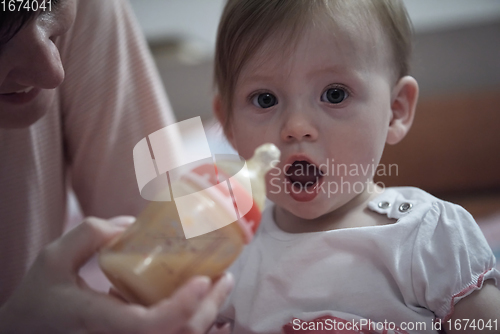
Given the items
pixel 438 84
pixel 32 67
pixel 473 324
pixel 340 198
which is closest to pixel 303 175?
pixel 340 198

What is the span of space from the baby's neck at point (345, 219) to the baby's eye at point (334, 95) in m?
0.17

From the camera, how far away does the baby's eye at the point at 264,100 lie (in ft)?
2.20

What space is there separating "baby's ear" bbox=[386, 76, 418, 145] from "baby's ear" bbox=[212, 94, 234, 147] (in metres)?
0.27

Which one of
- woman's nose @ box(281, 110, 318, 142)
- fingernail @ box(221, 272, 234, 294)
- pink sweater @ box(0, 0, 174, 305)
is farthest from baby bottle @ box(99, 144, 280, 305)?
pink sweater @ box(0, 0, 174, 305)

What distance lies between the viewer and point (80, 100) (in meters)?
0.96

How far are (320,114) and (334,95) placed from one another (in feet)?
0.13

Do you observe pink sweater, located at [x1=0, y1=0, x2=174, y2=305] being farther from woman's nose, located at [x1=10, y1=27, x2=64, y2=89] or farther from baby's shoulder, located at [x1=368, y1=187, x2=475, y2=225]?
baby's shoulder, located at [x1=368, y1=187, x2=475, y2=225]

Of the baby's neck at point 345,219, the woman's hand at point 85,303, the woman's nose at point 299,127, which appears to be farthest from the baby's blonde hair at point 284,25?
the woman's hand at point 85,303

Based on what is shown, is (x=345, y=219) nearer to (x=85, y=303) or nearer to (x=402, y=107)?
(x=402, y=107)

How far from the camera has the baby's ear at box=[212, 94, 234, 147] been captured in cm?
78

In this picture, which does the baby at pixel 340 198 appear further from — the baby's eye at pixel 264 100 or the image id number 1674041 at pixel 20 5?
the image id number 1674041 at pixel 20 5

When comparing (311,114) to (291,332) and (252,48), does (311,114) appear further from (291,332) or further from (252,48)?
(291,332)

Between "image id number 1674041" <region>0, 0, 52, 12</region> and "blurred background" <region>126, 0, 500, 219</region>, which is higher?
"image id number 1674041" <region>0, 0, 52, 12</region>

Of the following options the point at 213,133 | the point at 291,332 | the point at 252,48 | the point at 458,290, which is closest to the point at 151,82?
the point at 213,133
